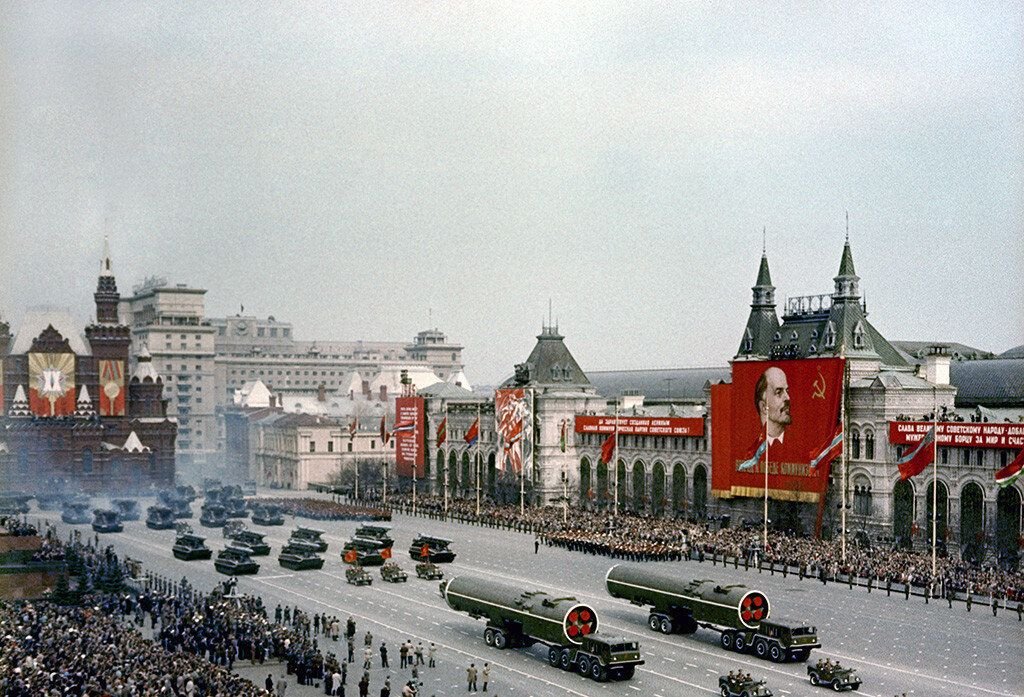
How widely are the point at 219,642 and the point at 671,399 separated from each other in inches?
4022

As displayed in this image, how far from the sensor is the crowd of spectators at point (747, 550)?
73688 millimetres

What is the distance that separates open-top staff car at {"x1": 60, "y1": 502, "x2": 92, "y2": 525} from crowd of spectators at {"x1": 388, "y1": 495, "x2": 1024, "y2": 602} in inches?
1589

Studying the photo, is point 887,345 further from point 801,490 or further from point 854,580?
point 854,580

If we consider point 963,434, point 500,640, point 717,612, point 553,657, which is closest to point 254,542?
point 500,640

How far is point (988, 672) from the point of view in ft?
175

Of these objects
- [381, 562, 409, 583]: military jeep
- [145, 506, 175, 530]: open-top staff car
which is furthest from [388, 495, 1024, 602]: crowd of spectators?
[145, 506, 175, 530]: open-top staff car

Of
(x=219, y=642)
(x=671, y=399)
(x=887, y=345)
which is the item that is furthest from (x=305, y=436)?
(x=219, y=642)

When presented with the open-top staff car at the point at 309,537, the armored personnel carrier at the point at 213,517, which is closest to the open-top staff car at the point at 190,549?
the open-top staff car at the point at 309,537

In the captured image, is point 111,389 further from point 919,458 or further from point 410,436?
point 919,458

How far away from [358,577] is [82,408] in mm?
101152

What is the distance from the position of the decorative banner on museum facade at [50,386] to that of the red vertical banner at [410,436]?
162 ft

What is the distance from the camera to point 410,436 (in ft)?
506

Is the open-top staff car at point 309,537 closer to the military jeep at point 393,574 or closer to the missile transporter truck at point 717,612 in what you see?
the military jeep at point 393,574

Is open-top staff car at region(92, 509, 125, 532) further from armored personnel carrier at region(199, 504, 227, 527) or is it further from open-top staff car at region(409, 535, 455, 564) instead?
open-top staff car at region(409, 535, 455, 564)
